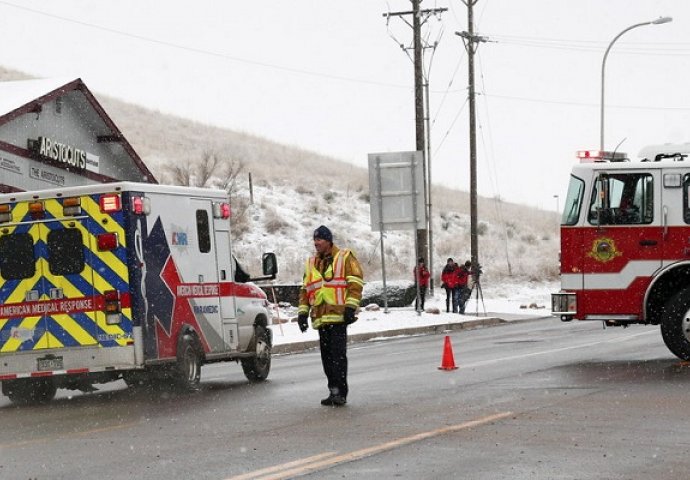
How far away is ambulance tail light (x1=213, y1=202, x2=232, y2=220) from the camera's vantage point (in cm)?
1630

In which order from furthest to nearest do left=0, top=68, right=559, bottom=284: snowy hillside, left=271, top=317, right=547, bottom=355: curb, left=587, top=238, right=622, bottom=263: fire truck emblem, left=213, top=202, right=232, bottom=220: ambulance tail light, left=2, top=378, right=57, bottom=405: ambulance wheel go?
left=0, top=68, right=559, bottom=284: snowy hillside → left=271, top=317, right=547, bottom=355: curb → left=587, top=238, right=622, bottom=263: fire truck emblem → left=213, top=202, right=232, bottom=220: ambulance tail light → left=2, top=378, right=57, bottom=405: ambulance wheel

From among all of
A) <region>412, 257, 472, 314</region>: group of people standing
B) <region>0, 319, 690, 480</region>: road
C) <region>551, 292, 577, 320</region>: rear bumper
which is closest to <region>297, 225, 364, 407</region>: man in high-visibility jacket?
<region>0, 319, 690, 480</region>: road

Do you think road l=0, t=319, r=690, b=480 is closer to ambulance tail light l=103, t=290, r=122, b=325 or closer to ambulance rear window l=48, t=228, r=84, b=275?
ambulance tail light l=103, t=290, r=122, b=325

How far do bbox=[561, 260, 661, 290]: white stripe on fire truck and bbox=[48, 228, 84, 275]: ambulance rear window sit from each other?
22.1 feet

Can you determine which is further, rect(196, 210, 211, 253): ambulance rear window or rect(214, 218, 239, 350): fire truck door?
rect(214, 218, 239, 350): fire truck door

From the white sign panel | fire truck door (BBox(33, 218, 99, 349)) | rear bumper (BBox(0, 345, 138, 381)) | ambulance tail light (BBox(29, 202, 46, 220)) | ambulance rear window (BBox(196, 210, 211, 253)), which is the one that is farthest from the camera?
the white sign panel

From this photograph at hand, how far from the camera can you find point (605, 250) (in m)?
17.6

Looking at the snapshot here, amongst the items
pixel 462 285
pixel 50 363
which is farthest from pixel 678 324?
pixel 462 285

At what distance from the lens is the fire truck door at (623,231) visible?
1747cm

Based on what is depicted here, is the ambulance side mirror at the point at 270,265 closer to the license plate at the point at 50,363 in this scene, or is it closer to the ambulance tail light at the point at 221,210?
the ambulance tail light at the point at 221,210

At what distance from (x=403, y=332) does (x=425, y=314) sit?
5210 millimetres

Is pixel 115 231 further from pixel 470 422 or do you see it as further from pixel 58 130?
pixel 58 130

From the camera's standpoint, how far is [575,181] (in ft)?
58.3

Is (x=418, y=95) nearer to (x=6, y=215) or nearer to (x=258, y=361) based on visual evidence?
(x=258, y=361)
